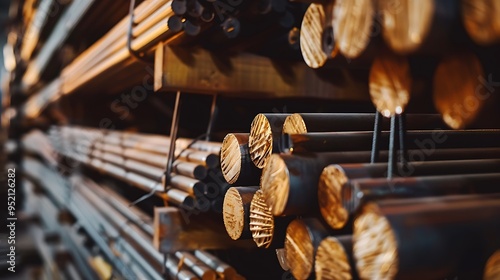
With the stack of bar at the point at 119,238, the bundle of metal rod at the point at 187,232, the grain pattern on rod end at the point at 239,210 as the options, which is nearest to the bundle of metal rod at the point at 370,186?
the grain pattern on rod end at the point at 239,210

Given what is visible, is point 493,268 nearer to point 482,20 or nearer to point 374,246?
point 374,246

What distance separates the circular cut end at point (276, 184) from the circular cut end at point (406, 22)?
1.12 ft

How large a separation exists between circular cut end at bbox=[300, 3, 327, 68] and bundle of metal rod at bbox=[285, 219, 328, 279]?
0.32 m

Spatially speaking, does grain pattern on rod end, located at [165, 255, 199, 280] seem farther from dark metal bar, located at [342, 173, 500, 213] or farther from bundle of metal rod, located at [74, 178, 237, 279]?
dark metal bar, located at [342, 173, 500, 213]

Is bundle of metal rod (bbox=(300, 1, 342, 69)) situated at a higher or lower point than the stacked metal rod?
higher

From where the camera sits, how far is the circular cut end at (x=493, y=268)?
78cm

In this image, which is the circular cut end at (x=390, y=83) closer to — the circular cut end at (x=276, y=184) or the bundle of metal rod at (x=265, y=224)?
the circular cut end at (x=276, y=184)

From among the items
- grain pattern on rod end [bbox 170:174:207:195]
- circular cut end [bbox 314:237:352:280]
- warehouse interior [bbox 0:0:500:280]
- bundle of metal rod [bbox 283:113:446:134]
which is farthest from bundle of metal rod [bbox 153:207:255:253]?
circular cut end [bbox 314:237:352:280]

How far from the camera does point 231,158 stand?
1371mm

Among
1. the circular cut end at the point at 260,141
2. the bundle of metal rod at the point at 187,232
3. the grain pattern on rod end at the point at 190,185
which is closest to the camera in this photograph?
the circular cut end at the point at 260,141

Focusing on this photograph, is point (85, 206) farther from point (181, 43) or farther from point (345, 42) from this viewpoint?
point (345, 42)

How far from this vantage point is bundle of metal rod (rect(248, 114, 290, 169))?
3.87 feet

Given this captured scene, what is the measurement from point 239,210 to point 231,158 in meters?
0.14

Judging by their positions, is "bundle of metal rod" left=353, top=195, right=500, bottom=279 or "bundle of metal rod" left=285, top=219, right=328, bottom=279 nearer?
"bundle of metal rod" left=353, top=195, right=500, bottom=279
